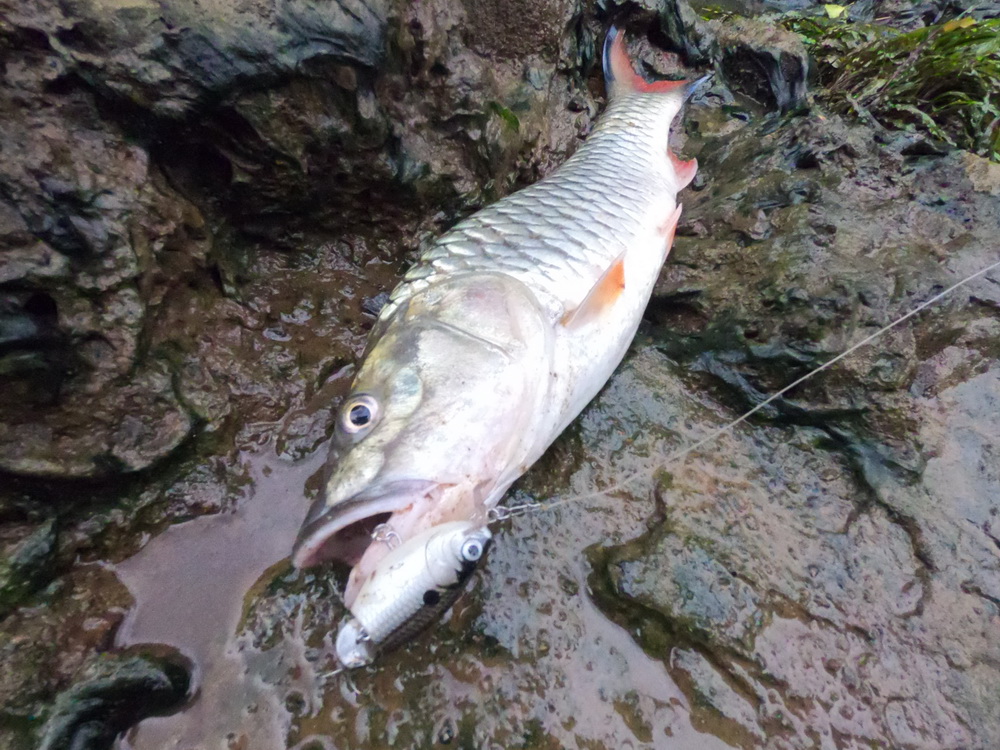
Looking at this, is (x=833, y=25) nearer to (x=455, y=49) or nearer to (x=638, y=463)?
(x=455, y=49)

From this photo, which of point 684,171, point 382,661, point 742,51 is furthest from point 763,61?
point 382,661

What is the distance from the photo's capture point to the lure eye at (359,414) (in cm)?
191

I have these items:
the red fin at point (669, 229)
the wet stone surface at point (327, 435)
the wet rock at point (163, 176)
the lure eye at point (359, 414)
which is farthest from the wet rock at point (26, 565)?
the red fin at point (669, 229)

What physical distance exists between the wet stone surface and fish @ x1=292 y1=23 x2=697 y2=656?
302mm

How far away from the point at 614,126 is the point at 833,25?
337 centimetres

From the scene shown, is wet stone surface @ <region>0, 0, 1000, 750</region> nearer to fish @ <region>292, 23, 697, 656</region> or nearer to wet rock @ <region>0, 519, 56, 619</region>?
wet rock @ <region>0, 519, 56, 619</region>

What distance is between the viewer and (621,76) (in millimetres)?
4355

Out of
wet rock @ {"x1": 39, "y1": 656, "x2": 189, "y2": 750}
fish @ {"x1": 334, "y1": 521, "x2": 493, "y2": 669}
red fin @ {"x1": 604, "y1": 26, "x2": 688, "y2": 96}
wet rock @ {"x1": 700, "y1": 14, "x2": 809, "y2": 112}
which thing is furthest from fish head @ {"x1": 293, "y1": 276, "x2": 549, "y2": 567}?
wet rock @ {"x1": 700, "y1": 14, "x2": 809, "y2": 112}

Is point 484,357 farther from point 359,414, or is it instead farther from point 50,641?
point 50,641

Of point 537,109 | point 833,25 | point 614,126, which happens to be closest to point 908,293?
point 614,126

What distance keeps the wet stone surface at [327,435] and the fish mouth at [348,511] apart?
0.27m

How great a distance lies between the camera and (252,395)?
2.30 metres

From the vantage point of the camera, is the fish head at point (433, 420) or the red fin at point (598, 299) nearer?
the fish head at point (433, 420)

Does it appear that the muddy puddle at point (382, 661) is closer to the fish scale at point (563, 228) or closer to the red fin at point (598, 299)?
the red fin at point (598, 299)
